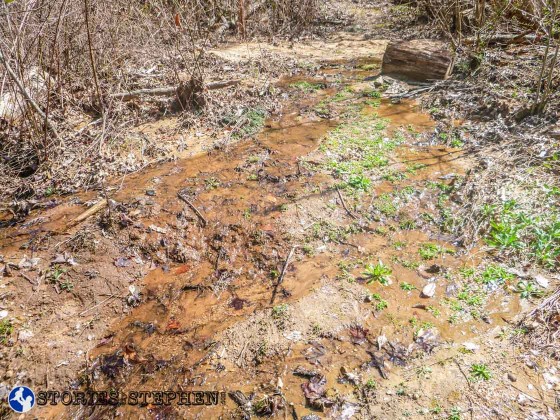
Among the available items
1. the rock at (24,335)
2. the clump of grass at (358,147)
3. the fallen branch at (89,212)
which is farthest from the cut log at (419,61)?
the rock at (24,335)

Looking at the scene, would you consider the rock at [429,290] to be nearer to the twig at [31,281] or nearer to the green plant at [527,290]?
the green plant at [527,290]

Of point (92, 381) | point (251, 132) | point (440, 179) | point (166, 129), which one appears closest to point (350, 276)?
point (440, 179)

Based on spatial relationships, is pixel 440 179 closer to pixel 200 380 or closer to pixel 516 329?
pixel 516 329

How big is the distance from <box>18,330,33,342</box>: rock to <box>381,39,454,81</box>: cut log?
21.2 feet

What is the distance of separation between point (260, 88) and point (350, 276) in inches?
163

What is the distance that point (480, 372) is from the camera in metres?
2.42

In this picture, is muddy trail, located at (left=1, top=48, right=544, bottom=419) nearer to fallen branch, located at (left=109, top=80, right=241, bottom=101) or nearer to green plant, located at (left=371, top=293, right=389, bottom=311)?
green plant, located at (left=371, top=293, right=389, bottom=311)

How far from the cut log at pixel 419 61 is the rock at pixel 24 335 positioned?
6453 mm

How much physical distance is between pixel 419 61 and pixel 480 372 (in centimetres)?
529

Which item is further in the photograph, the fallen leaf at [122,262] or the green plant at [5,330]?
the fallen leaf at [122,262]

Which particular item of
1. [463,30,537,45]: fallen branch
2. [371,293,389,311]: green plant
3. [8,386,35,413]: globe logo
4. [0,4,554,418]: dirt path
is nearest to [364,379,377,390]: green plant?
[0,4,554,418]: dirt path

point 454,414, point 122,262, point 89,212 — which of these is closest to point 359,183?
point 454,414

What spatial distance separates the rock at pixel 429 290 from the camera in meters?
3.00

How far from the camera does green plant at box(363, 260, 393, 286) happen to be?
312 cm
